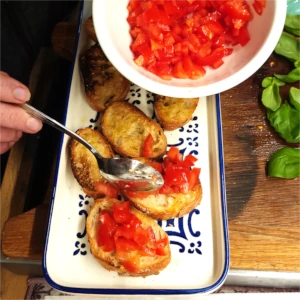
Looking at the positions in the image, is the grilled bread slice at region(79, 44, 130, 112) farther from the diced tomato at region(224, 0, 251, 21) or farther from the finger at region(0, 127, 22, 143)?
the diced tomato at region(224, 0, 251, 21)

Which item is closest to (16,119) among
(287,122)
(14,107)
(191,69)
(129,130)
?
(14,107)

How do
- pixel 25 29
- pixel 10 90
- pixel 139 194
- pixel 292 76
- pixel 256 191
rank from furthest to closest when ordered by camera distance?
1. pixel 25 29
2. pixel 292 76
3. pixel 256 191
4. pixel 139 194
5. pixel 10 90

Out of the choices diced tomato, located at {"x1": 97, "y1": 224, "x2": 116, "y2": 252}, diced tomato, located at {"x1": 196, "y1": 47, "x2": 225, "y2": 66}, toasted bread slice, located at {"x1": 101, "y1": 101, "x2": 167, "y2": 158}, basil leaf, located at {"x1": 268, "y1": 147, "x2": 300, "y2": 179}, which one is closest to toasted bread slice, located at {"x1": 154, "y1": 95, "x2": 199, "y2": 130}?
toasted bread slice, located at {"x1": 101, "y1": 101, "x2": 167, "y2": 158}

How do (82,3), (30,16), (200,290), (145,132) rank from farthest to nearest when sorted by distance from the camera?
(30,16) < (82,3) < (145,132) < (200,290)

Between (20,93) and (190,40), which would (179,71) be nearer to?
(190,40)

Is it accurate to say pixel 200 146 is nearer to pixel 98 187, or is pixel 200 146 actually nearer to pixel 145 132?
pixel 145 132

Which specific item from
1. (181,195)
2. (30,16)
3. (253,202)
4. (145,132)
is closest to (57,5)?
(30,16)

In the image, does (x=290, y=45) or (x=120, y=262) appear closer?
(x=120, y=262)
